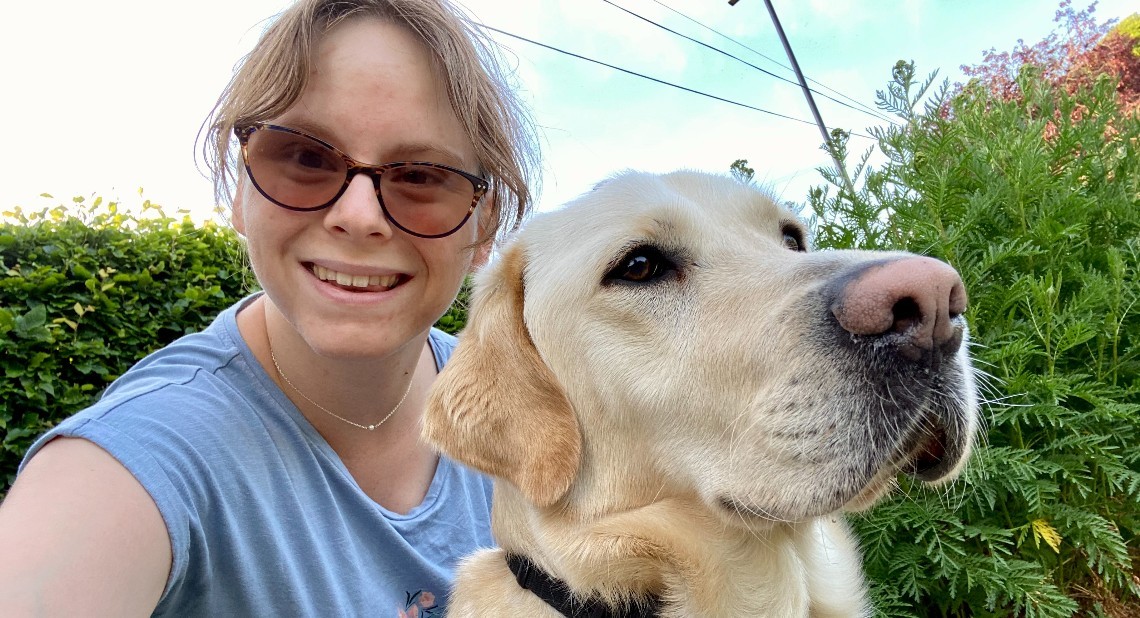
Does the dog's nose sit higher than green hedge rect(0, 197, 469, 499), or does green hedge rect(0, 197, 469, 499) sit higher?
the dog's nose

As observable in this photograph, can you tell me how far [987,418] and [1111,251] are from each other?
2.16ft

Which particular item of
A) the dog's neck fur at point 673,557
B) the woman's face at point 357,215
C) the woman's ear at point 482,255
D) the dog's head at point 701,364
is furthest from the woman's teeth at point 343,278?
the dog's neck fur at point 673,557

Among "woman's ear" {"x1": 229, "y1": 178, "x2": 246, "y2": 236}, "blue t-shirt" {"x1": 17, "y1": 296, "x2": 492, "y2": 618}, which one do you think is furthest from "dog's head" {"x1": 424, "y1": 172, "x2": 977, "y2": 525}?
"woman's ear" {"x1": 229, "y1": 178, "x2": 246, "y2": 236}

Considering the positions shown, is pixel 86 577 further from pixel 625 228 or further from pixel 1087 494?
pixel 1087 494

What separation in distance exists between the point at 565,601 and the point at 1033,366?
5.87 feet

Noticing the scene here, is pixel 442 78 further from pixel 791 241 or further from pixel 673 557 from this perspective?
pixel 673 557

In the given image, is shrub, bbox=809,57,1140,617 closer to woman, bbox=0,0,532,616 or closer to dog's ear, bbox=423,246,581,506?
dog's ear, bbox=423,246,581,506

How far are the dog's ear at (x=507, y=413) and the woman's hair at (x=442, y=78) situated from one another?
0.58m

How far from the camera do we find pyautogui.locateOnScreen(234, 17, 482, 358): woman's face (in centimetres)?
182

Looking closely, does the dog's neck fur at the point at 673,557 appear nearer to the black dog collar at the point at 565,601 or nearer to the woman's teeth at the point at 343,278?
the black dog collar at the point at 565,601

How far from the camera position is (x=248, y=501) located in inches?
66.0

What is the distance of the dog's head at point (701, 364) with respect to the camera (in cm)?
132

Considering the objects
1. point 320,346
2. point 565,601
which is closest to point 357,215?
point 320,346

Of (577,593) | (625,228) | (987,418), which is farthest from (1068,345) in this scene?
(577,593)
